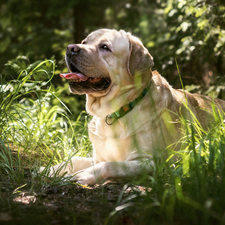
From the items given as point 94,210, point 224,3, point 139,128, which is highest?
point 224,3

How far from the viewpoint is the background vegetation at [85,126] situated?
1.67 metres

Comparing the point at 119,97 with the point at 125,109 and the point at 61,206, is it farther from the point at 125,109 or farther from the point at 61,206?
the point at 61,206

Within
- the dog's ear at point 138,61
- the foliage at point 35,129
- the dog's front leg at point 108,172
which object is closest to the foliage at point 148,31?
Result: the dog's ear at point 138,61

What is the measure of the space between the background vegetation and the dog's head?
0.23 meters

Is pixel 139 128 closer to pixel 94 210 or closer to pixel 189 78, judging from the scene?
pixel 94 210

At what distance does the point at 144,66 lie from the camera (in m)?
3.19

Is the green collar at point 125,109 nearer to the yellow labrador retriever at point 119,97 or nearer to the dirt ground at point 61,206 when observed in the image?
the yellow labrador retriever at point 119,97

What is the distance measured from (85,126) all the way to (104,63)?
1142mm

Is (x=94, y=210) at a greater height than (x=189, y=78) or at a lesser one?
lesser

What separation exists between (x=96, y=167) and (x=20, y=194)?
812 mm

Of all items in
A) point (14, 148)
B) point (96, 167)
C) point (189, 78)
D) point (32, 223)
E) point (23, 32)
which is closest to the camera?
point (32, 223)

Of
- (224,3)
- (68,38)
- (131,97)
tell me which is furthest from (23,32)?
(131,97)

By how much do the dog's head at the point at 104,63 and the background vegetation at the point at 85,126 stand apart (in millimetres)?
229

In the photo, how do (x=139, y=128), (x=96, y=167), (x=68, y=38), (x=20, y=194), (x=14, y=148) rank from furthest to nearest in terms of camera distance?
(x=68, y=38) < (x=14, y=148) < (x=139, y=128) < (x=96, y=167) < (x=20, y=194)
